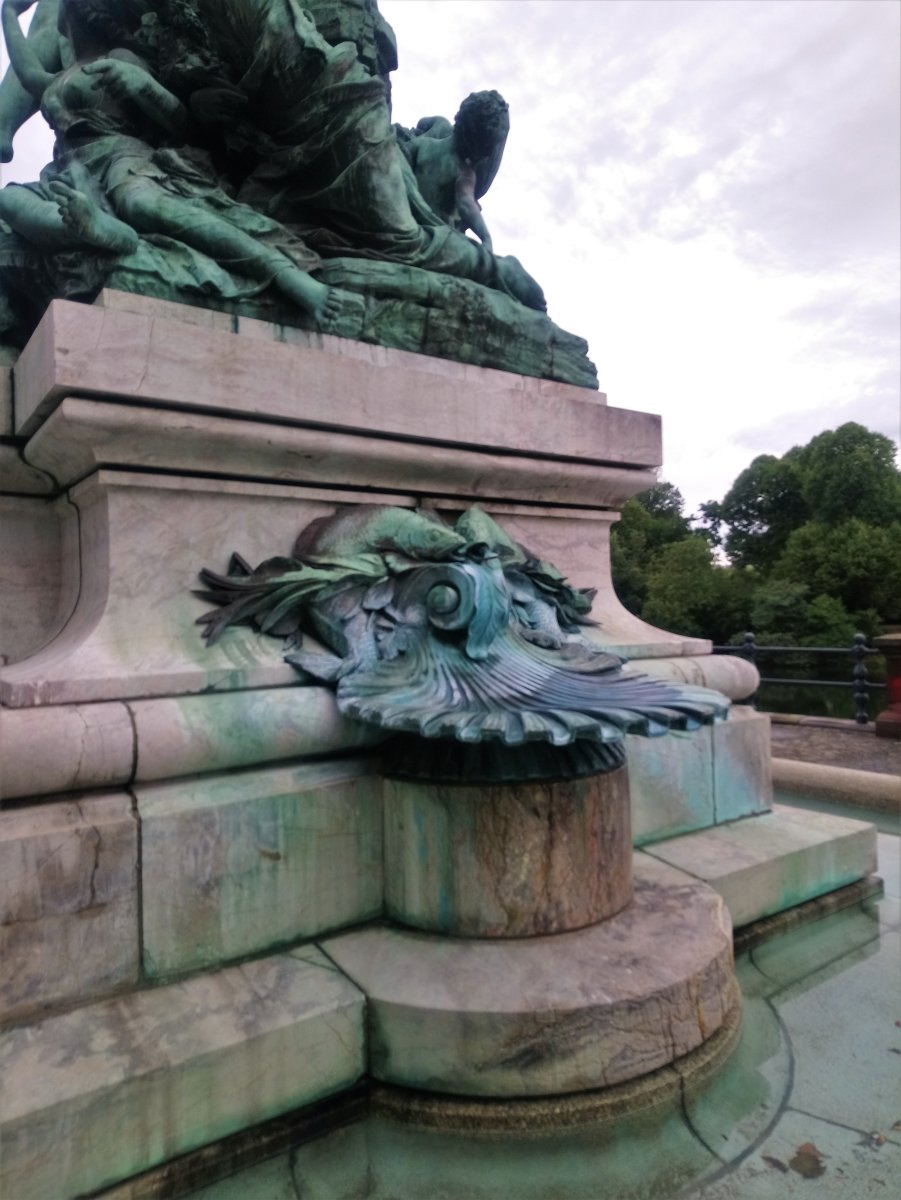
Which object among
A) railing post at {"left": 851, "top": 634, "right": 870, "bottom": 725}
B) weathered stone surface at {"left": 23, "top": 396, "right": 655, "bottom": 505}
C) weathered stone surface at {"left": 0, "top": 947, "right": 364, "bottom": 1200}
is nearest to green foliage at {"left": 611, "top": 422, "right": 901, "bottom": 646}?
railing post at {"left": 851, "top": 634, "right": 870, "bottom": 725}

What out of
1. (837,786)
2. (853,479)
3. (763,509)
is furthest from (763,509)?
(837,786)

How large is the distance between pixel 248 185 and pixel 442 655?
7.20 feet

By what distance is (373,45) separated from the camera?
3.33 m

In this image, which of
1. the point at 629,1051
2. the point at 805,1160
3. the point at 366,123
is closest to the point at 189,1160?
the point at 629,1051

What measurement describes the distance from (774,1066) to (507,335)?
256 cm

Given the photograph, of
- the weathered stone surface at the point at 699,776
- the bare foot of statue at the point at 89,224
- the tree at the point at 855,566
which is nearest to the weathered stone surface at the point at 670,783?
the weathered stone surface at the point at 699,776

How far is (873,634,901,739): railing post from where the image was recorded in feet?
23.0

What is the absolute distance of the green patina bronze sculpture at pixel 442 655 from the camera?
6.06ft

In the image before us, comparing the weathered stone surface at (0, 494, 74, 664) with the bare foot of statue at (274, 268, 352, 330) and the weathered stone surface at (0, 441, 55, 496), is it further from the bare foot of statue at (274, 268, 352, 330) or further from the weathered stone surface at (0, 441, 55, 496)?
the bare foot of statue at (274, 268, 352, 330)

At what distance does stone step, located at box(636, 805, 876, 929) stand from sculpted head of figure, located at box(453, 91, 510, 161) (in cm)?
301

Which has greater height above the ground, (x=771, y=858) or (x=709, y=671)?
(x=709, y=671)

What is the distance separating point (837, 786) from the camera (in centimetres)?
412

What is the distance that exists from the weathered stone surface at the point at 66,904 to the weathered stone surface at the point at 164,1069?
0.06m

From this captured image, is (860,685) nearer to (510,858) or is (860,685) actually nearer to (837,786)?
(837,786)
